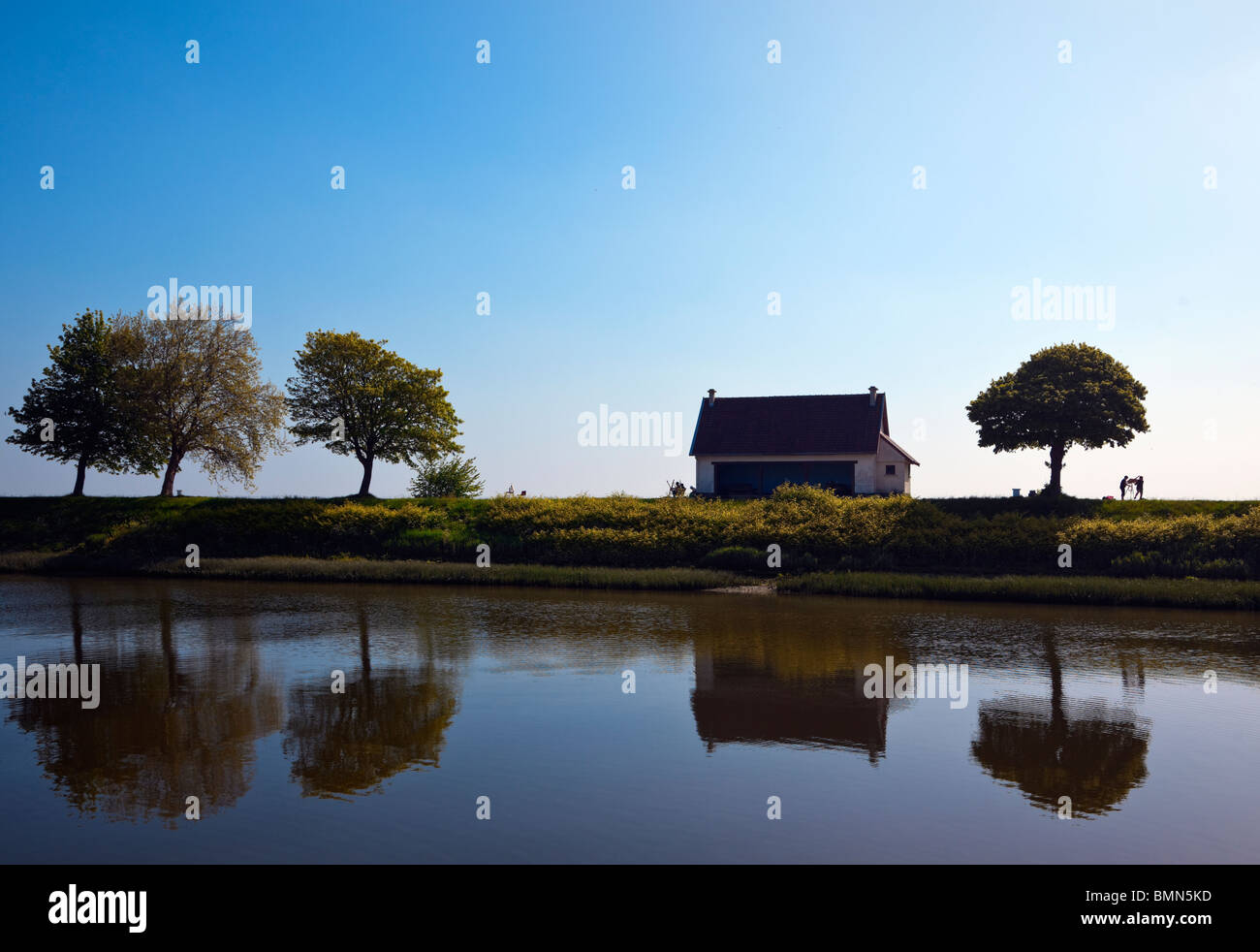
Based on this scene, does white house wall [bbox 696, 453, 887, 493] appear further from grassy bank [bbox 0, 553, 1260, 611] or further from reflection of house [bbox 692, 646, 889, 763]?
reflection of house [bbox 692, 646, 889, 763]

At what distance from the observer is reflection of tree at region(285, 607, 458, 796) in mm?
10086

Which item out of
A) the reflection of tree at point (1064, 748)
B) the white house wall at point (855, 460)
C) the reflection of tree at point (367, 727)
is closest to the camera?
the reflection of tree at point (1064, 748)

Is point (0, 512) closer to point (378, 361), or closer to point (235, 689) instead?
point (378, 361)

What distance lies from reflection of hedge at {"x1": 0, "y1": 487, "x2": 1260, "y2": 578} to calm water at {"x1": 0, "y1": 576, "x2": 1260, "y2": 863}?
1119cm

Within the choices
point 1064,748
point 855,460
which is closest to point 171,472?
point 855,460

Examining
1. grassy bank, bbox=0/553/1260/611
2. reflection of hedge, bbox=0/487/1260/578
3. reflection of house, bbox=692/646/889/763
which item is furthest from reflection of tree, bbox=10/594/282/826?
reflection of hedge, bbox=0/487/1260/578

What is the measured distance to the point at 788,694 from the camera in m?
14.4

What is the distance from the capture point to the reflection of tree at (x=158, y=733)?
30.7 feet

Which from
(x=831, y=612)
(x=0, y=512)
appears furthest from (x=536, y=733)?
(x=0, y=512)

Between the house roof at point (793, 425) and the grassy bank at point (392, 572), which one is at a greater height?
the house roof at point (793, 425)

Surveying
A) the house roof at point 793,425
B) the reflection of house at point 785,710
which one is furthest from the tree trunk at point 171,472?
the reflection of house at point 785,710

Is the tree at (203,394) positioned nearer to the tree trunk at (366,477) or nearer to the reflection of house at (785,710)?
the tree trunk at (366,477)

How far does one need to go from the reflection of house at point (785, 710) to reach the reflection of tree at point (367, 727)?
12.9 ft
